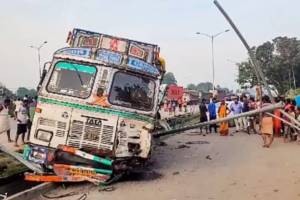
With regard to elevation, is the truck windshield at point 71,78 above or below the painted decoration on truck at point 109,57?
below

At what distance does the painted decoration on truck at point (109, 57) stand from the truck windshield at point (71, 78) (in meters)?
0.30

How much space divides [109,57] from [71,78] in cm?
91

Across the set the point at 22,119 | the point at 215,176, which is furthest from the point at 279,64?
the point at 215,176

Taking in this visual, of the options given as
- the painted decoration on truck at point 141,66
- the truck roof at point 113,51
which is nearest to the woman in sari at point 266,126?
the truck roof at point 113,51

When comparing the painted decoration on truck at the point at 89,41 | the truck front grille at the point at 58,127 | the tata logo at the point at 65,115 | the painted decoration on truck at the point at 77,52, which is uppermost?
the painted decoration on truck at the point at 89,41

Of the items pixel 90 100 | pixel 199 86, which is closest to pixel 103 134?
pixel 90 100

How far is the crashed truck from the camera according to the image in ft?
33.1

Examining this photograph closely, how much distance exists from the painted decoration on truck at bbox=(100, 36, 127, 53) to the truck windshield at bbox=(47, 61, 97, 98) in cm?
104

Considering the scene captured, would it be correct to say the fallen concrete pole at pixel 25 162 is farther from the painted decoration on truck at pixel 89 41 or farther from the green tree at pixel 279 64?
the green tree at pixel 279 64

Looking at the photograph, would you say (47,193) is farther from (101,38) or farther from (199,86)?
(199,86)

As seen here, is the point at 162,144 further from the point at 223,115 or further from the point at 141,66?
the point at 141,66

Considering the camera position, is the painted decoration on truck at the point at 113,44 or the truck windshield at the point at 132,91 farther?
the painted decoration on truck at the point at 113,44

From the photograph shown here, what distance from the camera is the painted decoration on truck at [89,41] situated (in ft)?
37.6

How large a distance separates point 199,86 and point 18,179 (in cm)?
17127
